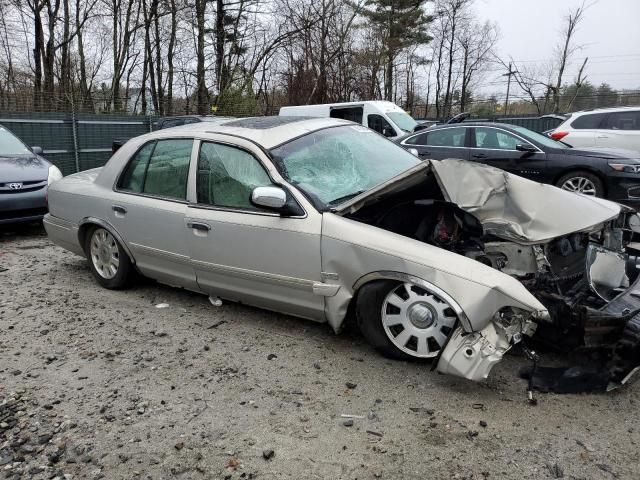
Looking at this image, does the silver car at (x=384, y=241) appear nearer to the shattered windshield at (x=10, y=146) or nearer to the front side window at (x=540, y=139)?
the shattered windshield at (x=10, y=146)

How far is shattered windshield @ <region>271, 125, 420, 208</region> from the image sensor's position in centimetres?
361

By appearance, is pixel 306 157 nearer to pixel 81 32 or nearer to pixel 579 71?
pixel 81 32

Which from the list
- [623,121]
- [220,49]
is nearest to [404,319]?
[623,121]

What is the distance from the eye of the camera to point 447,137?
9.17m

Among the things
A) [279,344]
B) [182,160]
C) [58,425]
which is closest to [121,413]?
[58,425]

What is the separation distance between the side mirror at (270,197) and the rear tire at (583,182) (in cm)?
619

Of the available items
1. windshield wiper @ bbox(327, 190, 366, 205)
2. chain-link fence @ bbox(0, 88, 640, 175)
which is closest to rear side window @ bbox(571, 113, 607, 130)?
chain-link fence @ bbox(0, 88, 640, 175)

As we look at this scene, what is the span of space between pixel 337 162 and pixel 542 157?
5593 mm

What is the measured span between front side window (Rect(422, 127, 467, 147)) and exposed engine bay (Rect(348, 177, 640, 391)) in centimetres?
559

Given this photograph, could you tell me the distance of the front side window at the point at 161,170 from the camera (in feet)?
13.4

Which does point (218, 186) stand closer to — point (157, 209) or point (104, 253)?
point (157, 209)

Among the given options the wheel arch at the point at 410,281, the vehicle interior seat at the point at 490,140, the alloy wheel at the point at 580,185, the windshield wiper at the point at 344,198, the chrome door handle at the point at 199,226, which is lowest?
the wheel arch at the point at 410,281

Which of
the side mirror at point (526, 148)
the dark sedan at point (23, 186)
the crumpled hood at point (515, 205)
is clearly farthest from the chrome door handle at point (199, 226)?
the side mirror at point (526, 148)

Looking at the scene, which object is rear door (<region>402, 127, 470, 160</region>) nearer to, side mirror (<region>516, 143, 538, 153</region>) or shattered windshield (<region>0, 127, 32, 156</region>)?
side mirror (<region>516, 143, 538, 153</region>)
